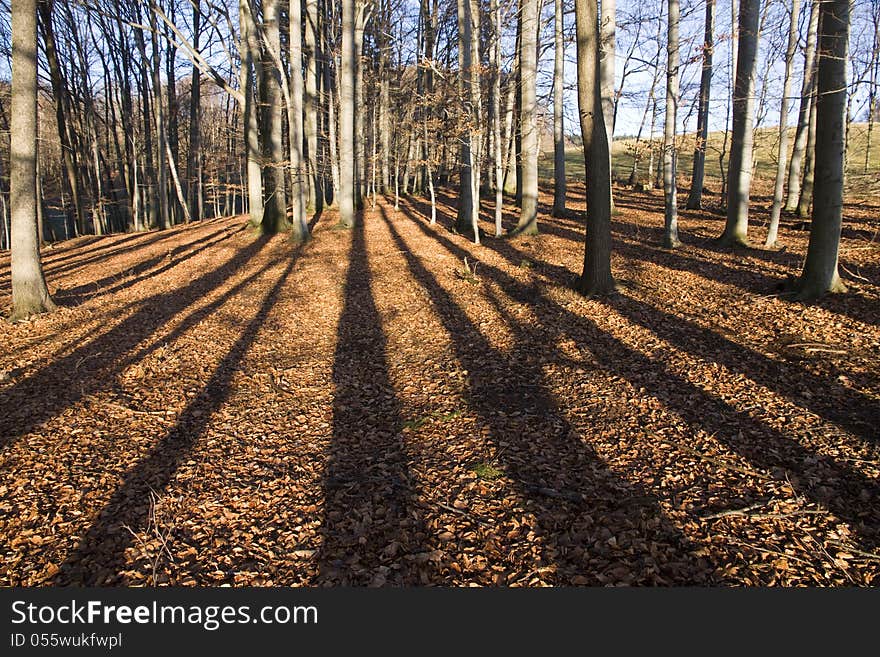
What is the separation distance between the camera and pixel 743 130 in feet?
38.3

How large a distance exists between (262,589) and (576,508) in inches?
90.1

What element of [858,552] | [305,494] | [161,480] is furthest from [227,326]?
[858,552]

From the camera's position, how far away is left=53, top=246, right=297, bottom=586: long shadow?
133 inches

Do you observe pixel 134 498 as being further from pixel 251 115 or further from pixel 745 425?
pixel 251 115

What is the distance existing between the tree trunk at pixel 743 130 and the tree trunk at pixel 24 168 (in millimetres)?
→ 13799

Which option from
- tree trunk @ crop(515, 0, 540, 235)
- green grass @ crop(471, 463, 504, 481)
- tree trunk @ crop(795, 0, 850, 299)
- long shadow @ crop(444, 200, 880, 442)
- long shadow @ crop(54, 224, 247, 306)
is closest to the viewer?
green grass @ crop(471, 463, 504, 481)

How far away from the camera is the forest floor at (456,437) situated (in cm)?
340

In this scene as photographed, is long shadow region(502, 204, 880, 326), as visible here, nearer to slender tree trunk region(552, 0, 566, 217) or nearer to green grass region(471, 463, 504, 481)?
slender tree trunk region(552, 0, 566, 217)

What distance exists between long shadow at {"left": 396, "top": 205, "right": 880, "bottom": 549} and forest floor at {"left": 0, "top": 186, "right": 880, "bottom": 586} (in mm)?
25

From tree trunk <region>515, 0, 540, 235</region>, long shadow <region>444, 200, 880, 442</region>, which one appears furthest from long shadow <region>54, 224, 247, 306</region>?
long shadow <region>444, 200, 880, 442</region>

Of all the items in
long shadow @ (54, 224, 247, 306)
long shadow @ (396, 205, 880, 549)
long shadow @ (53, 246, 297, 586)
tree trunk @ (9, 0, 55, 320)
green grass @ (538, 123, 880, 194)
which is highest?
green grass @ (538, 123, 880, 194)

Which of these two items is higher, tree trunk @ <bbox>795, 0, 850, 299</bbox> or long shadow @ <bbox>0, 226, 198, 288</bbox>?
tree trunk @ <bbox>795, 0, 850, 299</bbox>

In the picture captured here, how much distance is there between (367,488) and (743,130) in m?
12.2

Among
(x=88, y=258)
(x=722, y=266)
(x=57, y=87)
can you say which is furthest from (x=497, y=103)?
(x=57, y=87)
